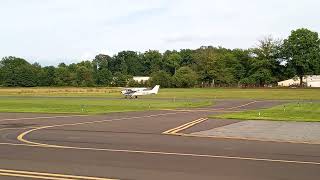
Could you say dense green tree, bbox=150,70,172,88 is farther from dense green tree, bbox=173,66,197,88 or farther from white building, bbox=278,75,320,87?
white building, bbox=278,75,320,87

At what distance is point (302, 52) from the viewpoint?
438ft

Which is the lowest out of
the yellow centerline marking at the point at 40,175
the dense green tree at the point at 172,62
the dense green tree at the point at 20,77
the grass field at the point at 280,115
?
the grass field at the point at 280,115

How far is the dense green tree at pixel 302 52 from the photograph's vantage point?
130875 mm

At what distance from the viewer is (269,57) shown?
13800 cm

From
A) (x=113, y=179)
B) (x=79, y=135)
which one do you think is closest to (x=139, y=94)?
(x=79, y=135)

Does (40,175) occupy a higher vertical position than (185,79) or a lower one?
lower

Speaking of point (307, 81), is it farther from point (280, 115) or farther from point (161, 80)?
point (280, 115)

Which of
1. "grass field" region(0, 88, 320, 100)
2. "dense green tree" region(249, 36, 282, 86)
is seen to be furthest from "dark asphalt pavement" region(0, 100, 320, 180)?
"dense green tree" region(249, 36, 282, 86)

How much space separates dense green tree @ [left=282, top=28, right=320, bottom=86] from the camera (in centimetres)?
13088

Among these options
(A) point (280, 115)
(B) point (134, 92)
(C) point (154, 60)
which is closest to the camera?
(A) point (280, 115)

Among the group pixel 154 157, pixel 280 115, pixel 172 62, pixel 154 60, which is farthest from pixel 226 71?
pixel 154 157

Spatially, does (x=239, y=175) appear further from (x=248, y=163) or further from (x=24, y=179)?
(x=24, y=179)

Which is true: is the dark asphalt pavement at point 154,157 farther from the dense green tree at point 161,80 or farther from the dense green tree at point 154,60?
the dense green tree at point 154,60

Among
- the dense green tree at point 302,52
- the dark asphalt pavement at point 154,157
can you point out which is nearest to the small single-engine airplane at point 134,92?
the dark asphalt pavement at point 154,157
